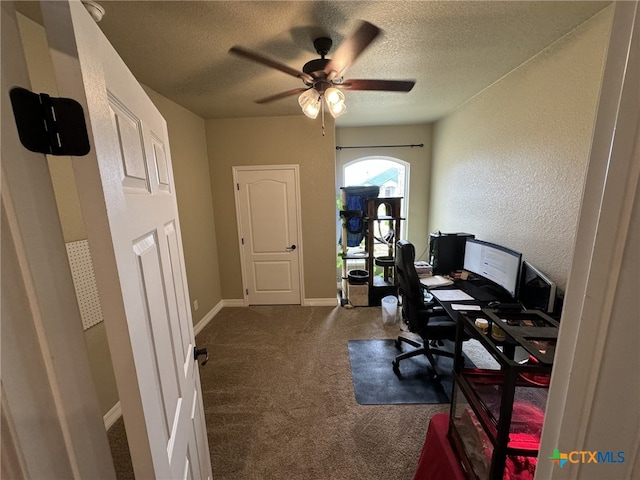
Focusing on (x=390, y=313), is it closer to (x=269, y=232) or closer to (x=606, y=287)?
(x=269, y=232)

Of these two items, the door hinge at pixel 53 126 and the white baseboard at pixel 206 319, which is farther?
the white baseboard at pixel 206 319

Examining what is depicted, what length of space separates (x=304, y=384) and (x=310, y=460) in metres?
0.66

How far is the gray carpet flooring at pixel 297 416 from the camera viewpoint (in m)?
1.60

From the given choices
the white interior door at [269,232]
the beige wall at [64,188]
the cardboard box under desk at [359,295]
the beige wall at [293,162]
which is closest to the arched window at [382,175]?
the beige wall at [293,162]

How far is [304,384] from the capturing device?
2277 mm

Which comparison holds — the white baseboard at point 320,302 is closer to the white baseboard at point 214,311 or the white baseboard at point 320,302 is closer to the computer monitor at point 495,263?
the white baseboard at point 214,311

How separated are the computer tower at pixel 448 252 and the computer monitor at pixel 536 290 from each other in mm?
756

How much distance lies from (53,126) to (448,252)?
2885mm

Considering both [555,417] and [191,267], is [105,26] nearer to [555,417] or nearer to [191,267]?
[191,267]

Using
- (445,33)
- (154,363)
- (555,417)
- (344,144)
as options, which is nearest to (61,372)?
(154,363)

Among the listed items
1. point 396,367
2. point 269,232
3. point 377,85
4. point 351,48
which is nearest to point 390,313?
point 396,367

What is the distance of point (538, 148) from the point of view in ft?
6.63

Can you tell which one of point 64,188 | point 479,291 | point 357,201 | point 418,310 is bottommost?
point 418,310

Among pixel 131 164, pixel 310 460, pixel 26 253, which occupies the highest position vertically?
pixel 131 164
